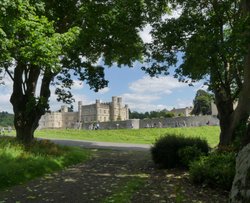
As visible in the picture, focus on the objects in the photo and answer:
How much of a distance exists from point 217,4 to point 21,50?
11880mm

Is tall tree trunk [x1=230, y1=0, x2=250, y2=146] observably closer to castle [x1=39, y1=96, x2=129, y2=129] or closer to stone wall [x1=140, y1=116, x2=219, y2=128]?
stone wall [x1=140, y1=116, x2=219, y2=128]

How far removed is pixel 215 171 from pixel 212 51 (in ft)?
24.4

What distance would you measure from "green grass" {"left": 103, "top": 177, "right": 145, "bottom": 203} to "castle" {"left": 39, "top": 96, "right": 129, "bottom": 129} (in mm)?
103105

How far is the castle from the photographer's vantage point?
11706 cm

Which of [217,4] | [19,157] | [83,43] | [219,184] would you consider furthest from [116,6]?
[219,184]

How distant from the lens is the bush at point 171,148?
1537cm

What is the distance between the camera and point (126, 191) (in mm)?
9859

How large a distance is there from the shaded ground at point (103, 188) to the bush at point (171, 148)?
865mm

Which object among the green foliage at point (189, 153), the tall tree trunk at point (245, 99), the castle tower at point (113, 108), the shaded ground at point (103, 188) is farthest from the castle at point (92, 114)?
the shaded ground at point (103, 188)

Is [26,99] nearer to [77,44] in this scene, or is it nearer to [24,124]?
[24,124]

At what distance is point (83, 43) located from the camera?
1841 cm

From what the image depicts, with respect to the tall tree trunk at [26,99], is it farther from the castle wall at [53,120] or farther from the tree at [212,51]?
the castle wall at [53,120]

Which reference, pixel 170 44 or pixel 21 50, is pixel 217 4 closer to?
pixel 170 44

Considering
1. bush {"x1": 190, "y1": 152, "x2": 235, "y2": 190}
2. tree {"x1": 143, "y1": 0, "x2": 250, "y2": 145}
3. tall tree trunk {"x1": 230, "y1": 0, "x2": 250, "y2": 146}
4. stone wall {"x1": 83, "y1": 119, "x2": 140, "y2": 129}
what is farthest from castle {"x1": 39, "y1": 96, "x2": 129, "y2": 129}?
bush {"x1": 190, "y1": 152, "x2": 235, "y2": 190}
